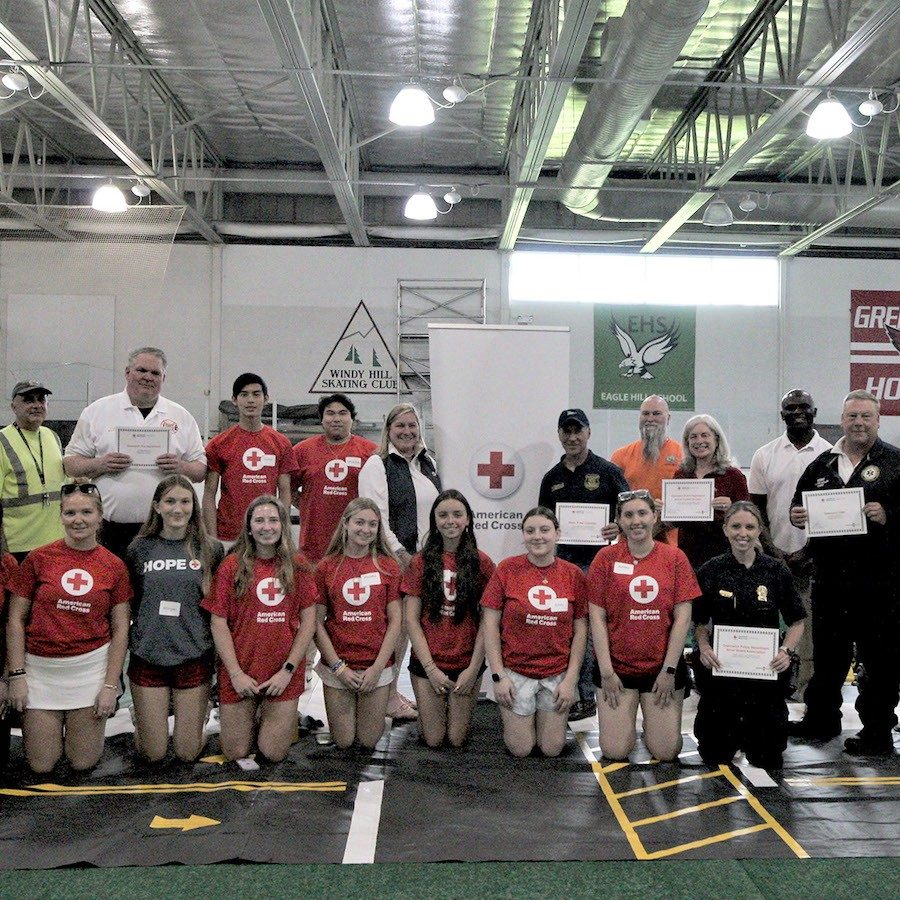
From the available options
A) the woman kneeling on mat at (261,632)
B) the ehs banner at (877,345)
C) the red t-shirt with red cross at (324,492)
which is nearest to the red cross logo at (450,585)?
the woman kneeling on mat at (261,632)

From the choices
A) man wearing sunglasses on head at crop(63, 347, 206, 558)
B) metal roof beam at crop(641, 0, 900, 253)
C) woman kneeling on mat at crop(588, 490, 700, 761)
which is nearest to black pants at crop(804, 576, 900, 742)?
woman kneeling on mat at crop(588, 490, 700, 761)

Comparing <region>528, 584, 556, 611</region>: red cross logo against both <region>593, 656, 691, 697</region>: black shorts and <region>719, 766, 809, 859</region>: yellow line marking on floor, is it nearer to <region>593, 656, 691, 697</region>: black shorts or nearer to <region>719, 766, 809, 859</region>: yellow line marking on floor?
<region>593, 656, 691, 697</region>: black shorts

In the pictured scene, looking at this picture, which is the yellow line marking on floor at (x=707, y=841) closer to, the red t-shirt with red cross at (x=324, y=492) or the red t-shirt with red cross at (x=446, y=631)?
the red t-shirt with red cross at (x=446, y=631)

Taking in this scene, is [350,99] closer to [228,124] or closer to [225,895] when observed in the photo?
[228,124]

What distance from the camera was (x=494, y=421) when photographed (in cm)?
466

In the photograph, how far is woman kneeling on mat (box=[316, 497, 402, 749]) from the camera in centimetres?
370

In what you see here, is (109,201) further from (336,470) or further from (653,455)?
(653,455)

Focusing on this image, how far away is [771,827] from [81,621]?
8.28 feet

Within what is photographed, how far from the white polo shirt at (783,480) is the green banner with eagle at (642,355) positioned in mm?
6281

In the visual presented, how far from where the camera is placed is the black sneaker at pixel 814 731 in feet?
12.8

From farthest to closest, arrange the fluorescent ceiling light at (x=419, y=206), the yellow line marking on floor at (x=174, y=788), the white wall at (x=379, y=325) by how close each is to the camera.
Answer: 1. the white wall at (x=379, y=325)
2. the fluorescent ceiling light at (x=419, y=206)
3. the yellow line marking on floor at (x=174, y=788)

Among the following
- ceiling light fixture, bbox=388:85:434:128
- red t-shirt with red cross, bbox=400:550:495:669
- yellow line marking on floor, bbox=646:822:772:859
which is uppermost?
ceiling light fixture, bbox=388:85:434:128

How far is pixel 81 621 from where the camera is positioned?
3.44 meters

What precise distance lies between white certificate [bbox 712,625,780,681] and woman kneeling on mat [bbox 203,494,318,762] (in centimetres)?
161
